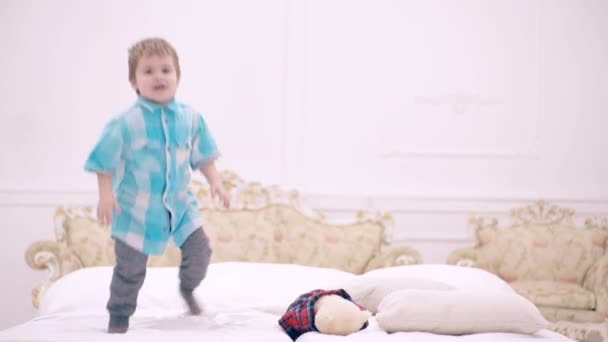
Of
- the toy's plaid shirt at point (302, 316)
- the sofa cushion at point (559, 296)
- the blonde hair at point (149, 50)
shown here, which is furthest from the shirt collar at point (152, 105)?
the sofa cushion at point (559, 296)

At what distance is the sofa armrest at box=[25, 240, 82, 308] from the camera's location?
3881 mm

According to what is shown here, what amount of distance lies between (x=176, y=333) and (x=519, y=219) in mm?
3094

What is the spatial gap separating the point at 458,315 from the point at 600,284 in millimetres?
2172

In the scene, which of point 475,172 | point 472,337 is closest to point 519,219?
point 475,172

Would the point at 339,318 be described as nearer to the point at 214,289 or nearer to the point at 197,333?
the point at 197,333

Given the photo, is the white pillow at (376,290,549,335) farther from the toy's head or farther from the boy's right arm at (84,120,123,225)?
the boy's right arm at (84,120,123,225)

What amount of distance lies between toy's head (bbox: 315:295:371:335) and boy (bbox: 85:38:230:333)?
496 mm

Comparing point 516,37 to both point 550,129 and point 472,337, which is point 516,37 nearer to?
point 550,129

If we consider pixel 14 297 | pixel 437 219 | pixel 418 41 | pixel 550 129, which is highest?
pixel 418 41

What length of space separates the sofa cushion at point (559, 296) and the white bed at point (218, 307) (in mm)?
724

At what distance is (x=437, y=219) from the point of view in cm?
472

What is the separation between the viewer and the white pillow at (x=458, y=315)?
90.7 inches

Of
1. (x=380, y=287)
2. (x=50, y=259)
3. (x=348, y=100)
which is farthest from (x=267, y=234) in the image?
(x=380, y=287)

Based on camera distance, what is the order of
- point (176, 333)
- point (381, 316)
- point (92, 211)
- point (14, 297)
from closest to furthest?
1. point (176, 333)
2. point (381, 316)
3. point (92, 211)
4. point (14, 297)
